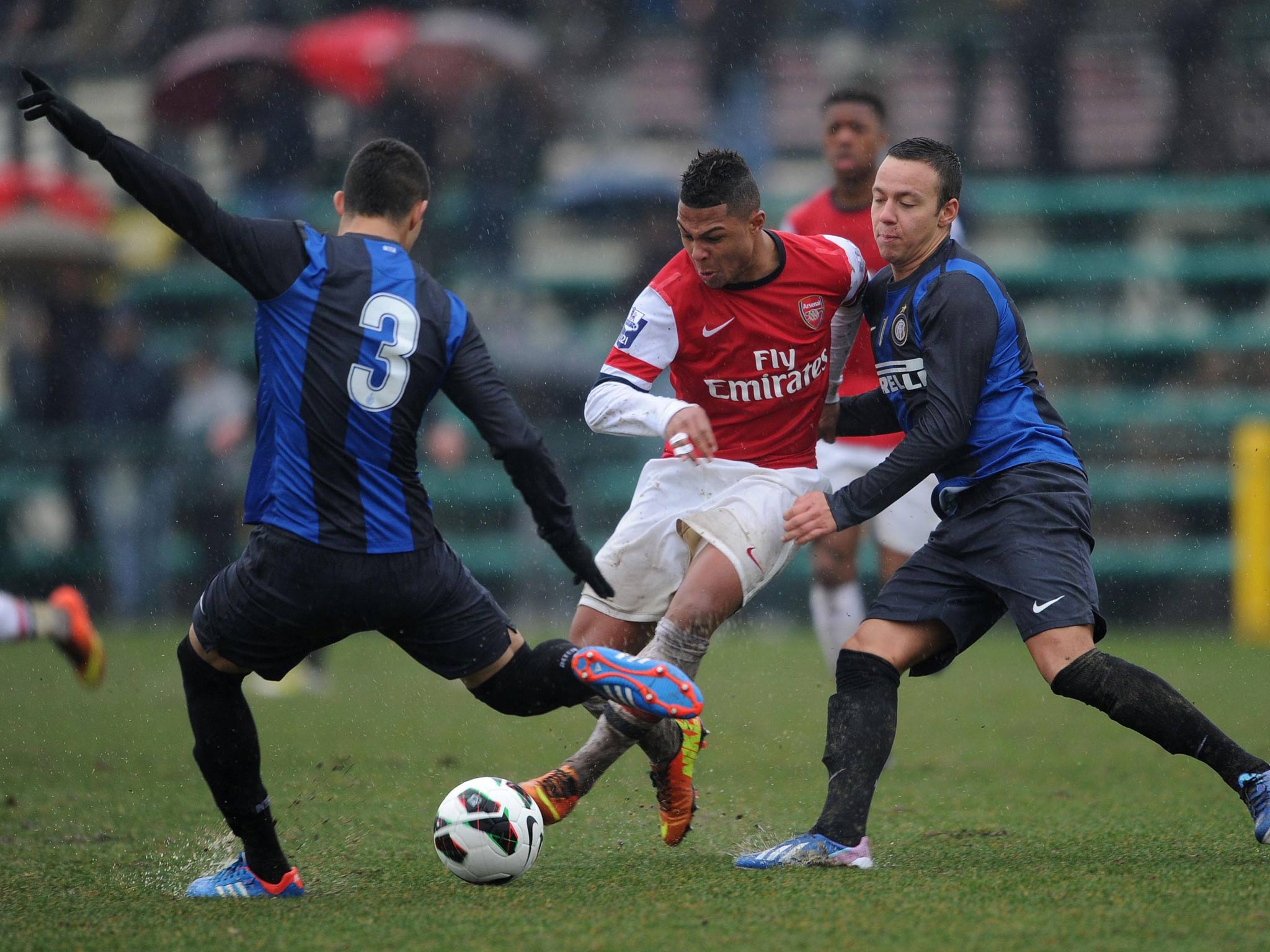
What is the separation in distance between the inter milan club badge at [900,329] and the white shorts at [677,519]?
61cm

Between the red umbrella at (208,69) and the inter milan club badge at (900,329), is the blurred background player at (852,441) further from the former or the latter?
the red umbrella at (208,69)

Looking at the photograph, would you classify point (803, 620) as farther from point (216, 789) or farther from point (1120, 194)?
point (216, 789)

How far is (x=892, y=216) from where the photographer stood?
4.27 m

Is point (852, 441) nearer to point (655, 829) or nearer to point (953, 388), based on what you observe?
point (655, 829)

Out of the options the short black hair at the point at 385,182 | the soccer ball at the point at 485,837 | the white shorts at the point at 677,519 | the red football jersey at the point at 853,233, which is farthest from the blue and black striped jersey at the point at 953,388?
the red football jersey at the point at 853,233

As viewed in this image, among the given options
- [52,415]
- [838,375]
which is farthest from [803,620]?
[838,375]

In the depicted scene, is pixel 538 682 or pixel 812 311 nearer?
pixel 538 682

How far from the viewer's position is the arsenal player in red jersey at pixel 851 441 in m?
6.06

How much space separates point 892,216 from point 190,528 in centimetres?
855

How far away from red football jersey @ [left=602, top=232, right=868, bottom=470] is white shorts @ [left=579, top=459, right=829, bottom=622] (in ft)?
0.29

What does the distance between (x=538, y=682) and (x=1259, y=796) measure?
1975 mm

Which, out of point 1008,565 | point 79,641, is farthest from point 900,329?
point 79,641

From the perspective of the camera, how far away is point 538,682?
A: 3.97 metres

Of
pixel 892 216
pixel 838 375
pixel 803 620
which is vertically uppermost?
pixel 892 216
